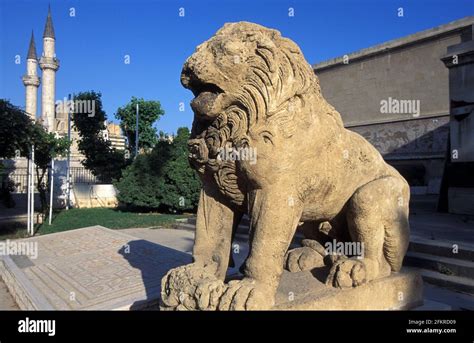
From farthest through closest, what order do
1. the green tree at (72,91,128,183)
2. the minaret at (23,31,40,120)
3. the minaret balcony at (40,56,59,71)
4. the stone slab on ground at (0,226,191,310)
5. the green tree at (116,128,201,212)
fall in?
the minaret at (23,31,40,120)
the minaret balcony at (40,56,59,71)
the green tree at (72,91,128,183)
the green tree at (116,128,201,212)
the stone slab on ground at (0,226,191,310)

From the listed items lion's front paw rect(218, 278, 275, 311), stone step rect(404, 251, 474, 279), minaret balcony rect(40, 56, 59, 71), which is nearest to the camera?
lion's front paw rect(218, 278, 275, 311)

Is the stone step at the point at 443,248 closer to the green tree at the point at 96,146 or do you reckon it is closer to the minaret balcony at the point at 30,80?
the green tree at the point at 96,146

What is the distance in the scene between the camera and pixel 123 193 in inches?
542

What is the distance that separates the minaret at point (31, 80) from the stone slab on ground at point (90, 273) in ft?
78.6

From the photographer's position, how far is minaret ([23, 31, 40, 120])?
1083 inches

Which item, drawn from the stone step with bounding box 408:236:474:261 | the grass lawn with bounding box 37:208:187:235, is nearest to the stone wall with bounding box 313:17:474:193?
the grass lawn with bounding box 37:208:187:235

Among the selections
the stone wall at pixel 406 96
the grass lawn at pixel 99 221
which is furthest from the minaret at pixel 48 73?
the stone wall at pixel 406 96

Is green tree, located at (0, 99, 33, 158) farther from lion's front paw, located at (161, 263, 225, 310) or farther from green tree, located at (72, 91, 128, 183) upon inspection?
green tree, located at (72, 91, 128, 183)

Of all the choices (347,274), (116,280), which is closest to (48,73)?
(116,280)

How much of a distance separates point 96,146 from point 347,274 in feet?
55.8

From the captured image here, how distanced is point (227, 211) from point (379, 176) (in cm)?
102

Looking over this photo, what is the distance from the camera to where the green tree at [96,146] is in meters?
17.6

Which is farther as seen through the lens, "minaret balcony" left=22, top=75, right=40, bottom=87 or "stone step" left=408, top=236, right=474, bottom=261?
"minaret balcony" left=22, top=75, right=40, bottom=87

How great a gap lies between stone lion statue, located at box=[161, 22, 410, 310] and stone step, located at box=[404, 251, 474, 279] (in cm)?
288
